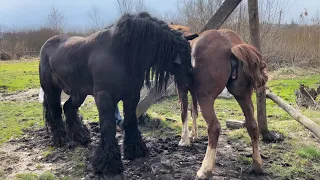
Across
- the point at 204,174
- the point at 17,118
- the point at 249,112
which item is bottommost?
the point at 17,118

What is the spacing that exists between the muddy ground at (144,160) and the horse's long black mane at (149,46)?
106 cm

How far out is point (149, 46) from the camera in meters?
3.70

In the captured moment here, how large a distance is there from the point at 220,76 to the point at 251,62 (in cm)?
36

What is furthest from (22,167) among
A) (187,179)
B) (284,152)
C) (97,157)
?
(284,152)

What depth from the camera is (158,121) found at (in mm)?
6195

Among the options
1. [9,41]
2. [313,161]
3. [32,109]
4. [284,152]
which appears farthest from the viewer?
[9,41]

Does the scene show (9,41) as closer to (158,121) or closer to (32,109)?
(32,109)

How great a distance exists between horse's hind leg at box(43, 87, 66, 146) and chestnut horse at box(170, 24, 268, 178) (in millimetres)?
2482

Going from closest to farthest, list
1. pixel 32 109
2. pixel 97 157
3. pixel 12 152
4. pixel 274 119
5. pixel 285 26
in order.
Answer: pixel 97 157 → pixel 12 152 → pixel 274 119 → pixel 32 109 → pixel 285 26

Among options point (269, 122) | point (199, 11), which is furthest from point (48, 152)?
point (199, 11)

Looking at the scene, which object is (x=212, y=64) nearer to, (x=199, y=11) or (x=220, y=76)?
(x=220, y=76)

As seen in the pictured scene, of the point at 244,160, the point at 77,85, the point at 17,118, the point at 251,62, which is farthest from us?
the point at 17,118

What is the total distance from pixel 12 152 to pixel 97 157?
1820 mm

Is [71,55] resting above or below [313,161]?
above
